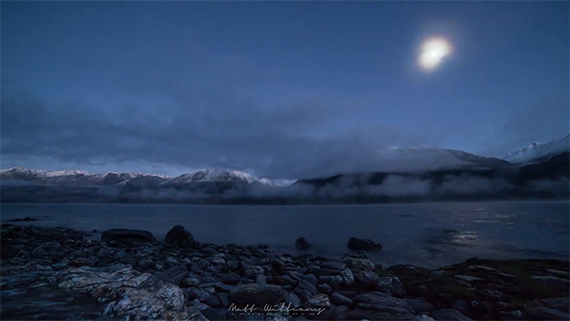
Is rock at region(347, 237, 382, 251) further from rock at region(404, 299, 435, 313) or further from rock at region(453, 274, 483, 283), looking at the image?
rock at region(404, 299, 435, 313)

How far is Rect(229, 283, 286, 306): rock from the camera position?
7.29 meters

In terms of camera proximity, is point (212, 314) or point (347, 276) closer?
point (212, 314)

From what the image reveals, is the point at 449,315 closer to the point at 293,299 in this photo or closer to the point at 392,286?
the point at 392,286

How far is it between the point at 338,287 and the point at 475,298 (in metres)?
4.54

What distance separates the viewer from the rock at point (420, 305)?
810 centimetres

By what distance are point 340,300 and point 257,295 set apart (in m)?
2.62

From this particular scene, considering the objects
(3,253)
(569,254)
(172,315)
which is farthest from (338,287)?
(569,254)

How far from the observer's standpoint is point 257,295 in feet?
24.2

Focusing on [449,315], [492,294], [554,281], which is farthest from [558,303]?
[449,315]

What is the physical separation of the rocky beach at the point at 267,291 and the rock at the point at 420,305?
1.2 inches

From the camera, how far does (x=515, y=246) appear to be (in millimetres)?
24969

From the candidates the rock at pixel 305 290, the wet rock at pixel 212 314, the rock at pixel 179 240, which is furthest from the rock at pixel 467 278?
the rock at pixel 179 240

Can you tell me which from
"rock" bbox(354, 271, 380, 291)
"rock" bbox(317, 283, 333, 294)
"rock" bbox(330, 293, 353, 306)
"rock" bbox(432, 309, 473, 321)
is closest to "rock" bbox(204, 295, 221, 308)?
"rock" bbox(330, 293, 353, 306)

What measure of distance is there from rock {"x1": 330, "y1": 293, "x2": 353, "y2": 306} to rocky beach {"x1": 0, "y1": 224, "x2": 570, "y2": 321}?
36mm
